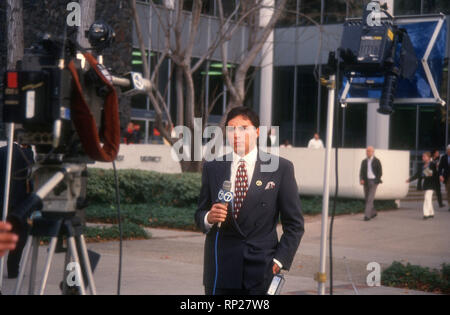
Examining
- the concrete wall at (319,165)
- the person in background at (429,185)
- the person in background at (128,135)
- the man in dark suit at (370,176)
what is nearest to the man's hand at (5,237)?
the man in dark suit at (370,176)

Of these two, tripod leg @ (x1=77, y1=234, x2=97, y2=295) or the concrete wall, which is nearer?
tripod leg @ (x1=77, y1=234, x2=97, y2=295)

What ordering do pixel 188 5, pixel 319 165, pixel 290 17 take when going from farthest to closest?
pixel 290 17 → pixel 188 5 → pixel 319 165

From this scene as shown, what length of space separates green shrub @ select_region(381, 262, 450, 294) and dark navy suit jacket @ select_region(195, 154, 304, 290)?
5161 mm

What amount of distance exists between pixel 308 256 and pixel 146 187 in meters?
6.85

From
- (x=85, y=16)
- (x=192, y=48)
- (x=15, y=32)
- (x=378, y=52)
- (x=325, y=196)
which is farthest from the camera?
(x=192, y=48)

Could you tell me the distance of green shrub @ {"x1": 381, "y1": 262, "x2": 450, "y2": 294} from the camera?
946cm

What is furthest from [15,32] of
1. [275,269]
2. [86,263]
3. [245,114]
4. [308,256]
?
[86,263]

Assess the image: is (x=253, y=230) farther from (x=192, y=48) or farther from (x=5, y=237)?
(x=192, y=48)

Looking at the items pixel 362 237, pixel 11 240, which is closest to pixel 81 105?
pixel 11 240

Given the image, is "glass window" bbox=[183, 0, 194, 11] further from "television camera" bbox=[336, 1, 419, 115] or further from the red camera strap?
the red camera strap

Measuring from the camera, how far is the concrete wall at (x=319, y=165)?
821 inches

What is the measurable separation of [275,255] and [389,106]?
3218 millimetres

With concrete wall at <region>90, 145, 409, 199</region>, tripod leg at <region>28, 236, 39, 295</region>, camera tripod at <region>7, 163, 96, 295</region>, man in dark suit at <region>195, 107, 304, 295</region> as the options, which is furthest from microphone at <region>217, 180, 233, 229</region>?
concrete wall at <region>90, 145, 409, 199</region>

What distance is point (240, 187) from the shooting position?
15.8ft
